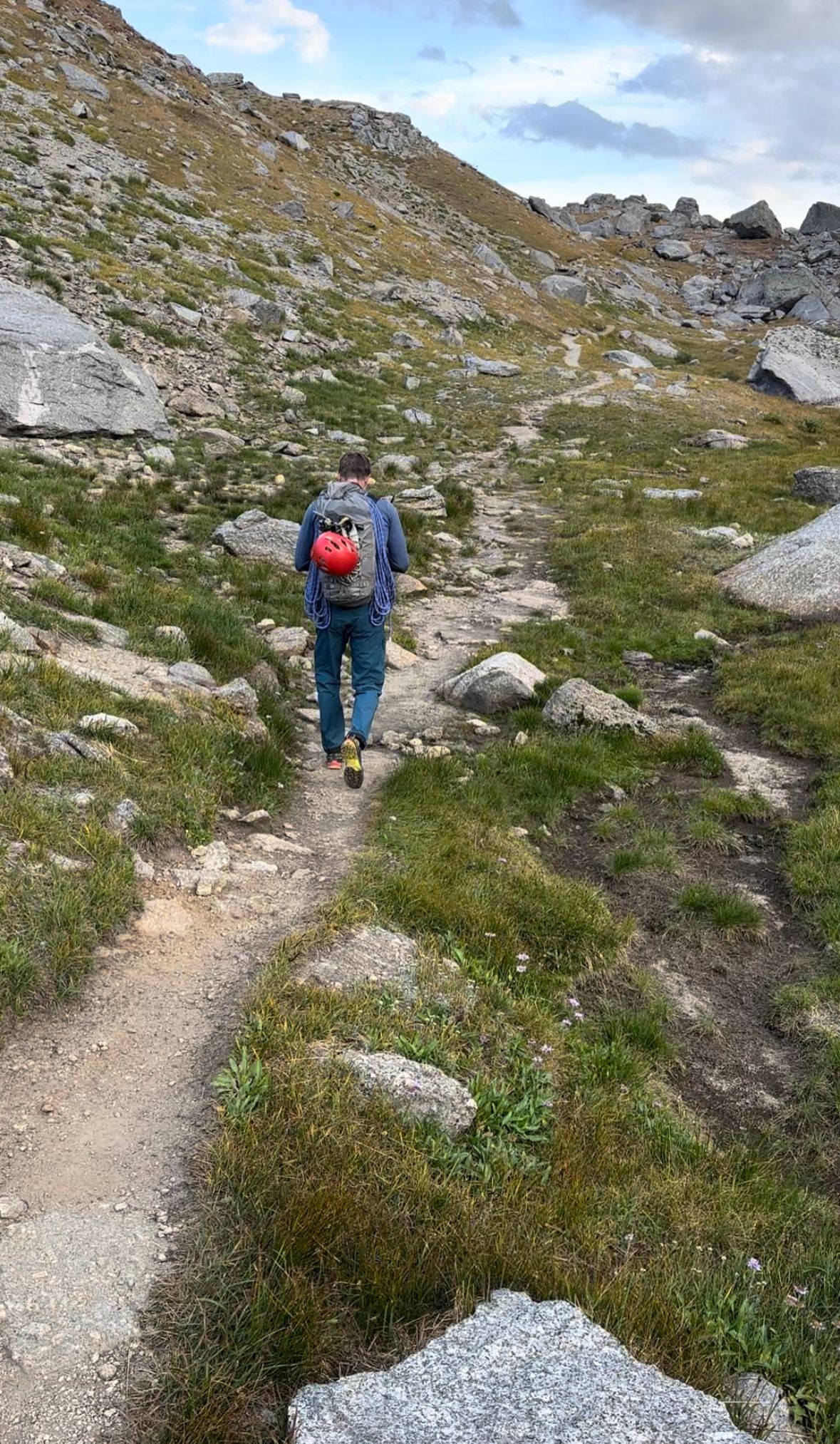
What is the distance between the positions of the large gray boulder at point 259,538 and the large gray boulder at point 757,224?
441ft

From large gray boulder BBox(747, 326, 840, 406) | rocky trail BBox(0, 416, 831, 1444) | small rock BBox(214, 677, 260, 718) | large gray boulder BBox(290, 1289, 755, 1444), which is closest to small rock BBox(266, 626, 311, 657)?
small rock BBox(214, 677, 260, 718)

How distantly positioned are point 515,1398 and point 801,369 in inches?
2060

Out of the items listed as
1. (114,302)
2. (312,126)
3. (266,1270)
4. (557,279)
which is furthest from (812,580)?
(312,126)

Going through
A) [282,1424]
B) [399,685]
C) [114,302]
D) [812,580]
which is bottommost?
[282,1424]

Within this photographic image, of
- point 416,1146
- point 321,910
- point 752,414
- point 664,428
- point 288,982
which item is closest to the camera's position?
point 416,1146

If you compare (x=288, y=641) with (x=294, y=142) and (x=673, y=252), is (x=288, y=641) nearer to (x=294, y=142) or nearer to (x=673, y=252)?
(x=294, y=142)

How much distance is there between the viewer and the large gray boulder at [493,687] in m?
10.6

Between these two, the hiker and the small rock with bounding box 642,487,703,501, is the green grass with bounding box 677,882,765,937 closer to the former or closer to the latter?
the hiker

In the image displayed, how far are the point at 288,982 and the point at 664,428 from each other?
32.3 meters

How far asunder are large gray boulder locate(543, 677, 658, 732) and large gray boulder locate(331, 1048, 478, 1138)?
6.27m

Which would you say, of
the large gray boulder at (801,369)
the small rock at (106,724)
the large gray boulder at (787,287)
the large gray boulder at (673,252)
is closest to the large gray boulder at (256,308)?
the large gray boulder at (801,369)

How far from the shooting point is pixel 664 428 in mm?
32469

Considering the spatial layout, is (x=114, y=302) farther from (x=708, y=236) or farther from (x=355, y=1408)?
(x=708, y=236)

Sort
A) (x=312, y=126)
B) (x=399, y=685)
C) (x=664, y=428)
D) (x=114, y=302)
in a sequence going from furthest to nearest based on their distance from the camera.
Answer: (x=312, y=126) → (x=664, y=428) → (x=114, y=302) → (x=399, y=685)
